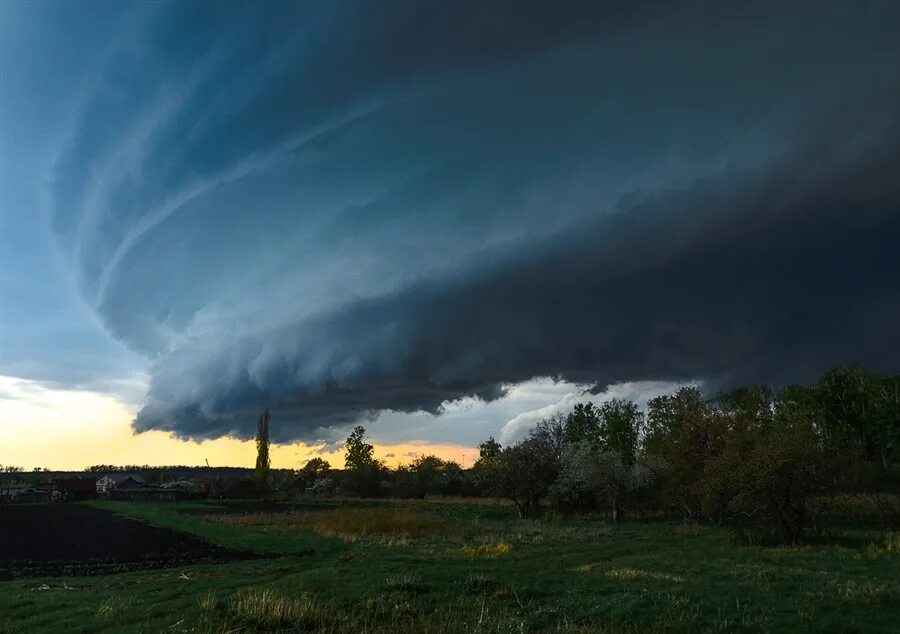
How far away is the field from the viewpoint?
1658 cm

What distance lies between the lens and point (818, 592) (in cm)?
1980

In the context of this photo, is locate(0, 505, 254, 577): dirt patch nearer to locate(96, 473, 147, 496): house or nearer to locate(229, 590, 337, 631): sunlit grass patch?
locate(229, 590, 337, 631): sunlit grass patch

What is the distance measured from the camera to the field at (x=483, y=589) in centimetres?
1658

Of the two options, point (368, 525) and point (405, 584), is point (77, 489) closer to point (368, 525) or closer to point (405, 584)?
point (368, 525)

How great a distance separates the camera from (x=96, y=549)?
139 feet

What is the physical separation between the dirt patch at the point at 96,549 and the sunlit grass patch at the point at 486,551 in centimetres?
1381

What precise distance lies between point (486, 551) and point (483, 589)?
1318 cm

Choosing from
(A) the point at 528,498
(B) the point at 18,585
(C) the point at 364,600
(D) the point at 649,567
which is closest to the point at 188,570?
(B) the point at 18,585

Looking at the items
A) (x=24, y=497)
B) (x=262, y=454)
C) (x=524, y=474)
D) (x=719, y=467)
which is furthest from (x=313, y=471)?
(x=719, y=467)

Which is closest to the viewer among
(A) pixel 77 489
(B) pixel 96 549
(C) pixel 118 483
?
(B) pixel 96 549

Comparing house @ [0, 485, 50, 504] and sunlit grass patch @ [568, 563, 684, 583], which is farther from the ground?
sunlit grass patch @ [568, 563, 684, 583]

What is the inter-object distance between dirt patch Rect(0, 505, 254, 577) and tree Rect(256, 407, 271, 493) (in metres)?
83.7

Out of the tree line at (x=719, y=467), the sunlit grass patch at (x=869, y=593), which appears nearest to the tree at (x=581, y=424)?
the tree line at (x=719, y=467)

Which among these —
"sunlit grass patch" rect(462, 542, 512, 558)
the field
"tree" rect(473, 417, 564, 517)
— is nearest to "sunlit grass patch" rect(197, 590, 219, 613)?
the field
